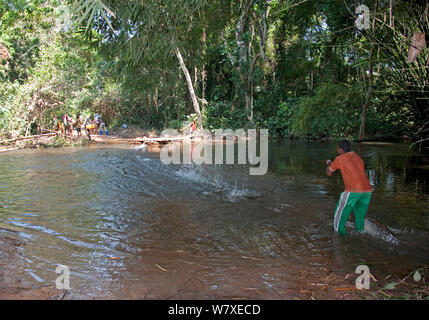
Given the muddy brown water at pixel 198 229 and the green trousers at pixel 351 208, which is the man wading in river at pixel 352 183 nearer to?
the green trousers at pixel 351 208

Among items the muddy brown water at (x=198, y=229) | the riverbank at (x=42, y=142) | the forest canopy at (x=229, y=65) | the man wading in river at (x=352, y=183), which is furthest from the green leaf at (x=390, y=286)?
the riverbank at (x=42, y=142)

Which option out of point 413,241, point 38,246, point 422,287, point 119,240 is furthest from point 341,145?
point 38,246

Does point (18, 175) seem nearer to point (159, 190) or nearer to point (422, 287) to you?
point (159, 190)

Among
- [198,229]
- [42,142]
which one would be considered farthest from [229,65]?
A: [198,229]

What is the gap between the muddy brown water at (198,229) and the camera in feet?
13.5

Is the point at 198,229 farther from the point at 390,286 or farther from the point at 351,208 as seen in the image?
the point at 390,286

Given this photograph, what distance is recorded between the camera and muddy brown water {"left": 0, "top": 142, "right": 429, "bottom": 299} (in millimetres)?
4102

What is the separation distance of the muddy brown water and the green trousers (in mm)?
163

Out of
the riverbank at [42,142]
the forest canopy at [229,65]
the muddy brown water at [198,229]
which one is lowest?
the muddy brown water at [198,229]

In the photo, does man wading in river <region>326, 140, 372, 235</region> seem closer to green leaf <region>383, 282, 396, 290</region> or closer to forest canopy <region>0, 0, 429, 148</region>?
forest canopy <region>0, 0, 429, 148</region>

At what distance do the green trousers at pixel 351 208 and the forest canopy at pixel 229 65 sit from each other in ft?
2.74

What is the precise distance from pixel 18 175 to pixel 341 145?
31.6 ft

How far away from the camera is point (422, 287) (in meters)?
3.66

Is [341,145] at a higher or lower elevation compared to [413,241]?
higher
